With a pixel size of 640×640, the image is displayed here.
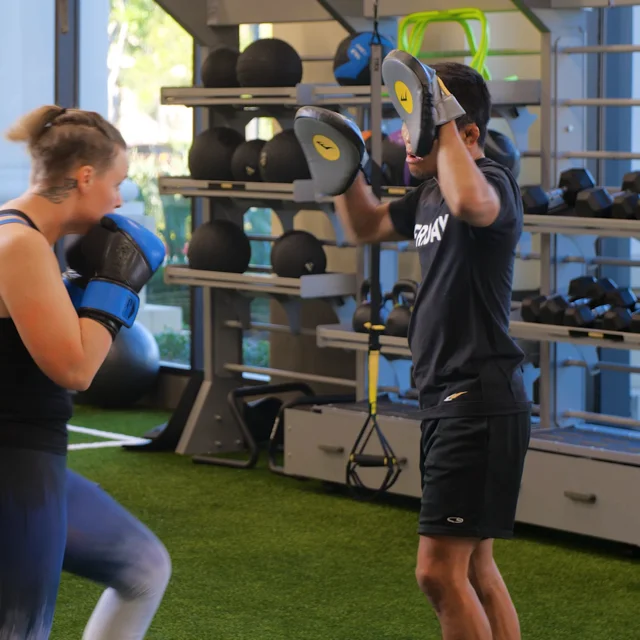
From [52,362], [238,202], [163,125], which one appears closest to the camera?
[52,362]

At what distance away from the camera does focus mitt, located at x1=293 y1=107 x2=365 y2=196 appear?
3.00 metres

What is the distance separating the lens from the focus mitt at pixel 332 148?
118 inches

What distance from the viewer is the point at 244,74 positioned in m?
5.64

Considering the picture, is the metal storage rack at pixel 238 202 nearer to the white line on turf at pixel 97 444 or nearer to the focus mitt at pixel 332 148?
the white line on turf at pixel 97 444

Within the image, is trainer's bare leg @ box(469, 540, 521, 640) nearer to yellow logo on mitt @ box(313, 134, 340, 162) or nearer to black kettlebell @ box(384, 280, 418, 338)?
yellow logo on mitt @ box(313, 134, 340, 162)

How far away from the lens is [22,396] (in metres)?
2.10

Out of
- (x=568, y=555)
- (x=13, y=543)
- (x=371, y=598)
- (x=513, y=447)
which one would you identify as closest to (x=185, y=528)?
(x=371, y=598)

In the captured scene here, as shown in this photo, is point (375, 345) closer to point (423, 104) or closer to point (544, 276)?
point (423, 104)

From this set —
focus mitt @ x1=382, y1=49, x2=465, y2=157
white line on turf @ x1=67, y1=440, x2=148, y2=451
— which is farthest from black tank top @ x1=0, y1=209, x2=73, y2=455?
white line on turf @ x1=67, y1=440, x2=148, y2=451

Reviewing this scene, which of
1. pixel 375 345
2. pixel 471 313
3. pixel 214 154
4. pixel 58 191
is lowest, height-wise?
pixel 375 345

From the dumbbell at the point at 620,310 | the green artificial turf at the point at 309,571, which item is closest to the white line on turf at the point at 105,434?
the green artificial turf at the point at 309,571

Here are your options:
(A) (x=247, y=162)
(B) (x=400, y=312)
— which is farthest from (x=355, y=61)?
(B) (x=400, y=312)

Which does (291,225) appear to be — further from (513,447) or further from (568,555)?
(513,447)

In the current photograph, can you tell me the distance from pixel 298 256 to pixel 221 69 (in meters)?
1.01
